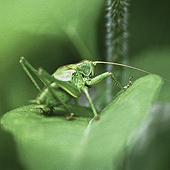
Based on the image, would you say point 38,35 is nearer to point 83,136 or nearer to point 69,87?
point 69,87

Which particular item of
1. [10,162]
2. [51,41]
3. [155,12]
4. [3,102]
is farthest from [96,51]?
[10,162]

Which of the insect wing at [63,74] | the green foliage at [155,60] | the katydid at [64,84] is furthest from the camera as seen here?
the green foliage at [155,60]

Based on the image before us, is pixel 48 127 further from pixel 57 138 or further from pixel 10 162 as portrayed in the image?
pixel 10 162

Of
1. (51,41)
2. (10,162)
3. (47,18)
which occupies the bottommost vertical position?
(10,162)

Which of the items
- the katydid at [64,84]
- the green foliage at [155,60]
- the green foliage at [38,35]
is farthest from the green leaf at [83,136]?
the green foliage at [155,60]

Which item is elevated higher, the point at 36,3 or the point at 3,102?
the point at 36,3

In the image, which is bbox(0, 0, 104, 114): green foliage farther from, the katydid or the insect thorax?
the insect thorax

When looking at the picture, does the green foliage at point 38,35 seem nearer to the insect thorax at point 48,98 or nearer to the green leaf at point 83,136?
the insect thorax at point 48,98
